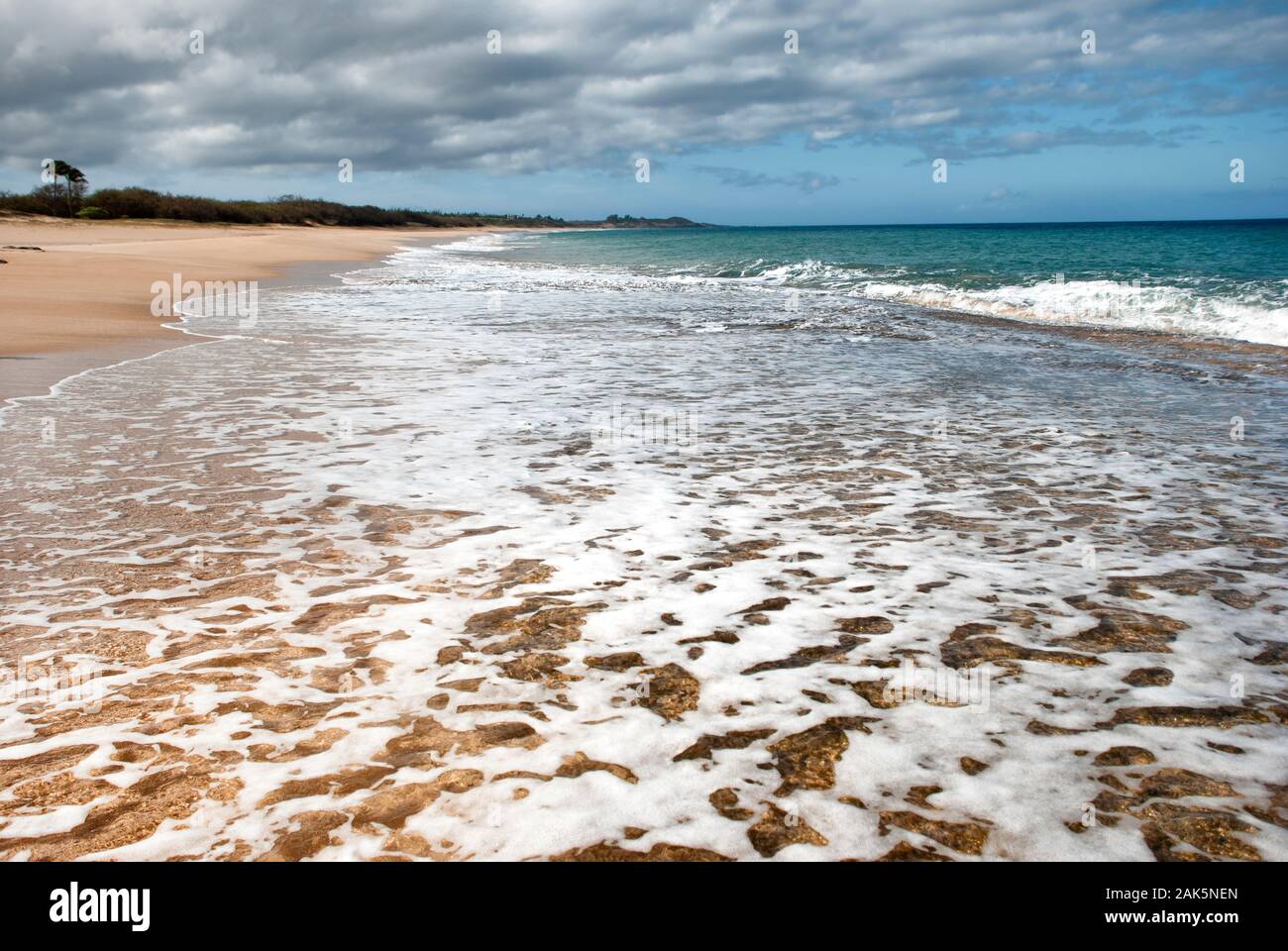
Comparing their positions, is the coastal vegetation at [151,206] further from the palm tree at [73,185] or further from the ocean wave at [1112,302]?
the ocean wave at [1112,302]

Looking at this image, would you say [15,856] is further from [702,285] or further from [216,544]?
[702,285]

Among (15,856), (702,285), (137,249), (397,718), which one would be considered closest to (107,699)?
(15,856)

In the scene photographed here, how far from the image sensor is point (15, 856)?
2.48m

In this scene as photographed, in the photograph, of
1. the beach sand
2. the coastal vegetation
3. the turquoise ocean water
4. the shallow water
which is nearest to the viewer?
the shallow water

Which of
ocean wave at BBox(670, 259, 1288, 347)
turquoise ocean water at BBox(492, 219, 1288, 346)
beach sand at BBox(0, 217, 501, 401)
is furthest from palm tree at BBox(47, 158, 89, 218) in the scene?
ocean wave at BBox(670, 259, 1288, 347)

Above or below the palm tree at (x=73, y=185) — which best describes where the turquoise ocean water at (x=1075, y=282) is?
below

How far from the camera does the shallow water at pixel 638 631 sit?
8.94 feet

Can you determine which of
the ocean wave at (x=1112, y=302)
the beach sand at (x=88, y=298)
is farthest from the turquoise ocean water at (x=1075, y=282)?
the beach sand at (x=88, y=298)

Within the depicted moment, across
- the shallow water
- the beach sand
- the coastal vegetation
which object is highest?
the coastal vegetation

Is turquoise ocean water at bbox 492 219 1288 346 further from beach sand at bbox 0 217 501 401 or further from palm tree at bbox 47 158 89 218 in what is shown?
palm tree at bbox 47 158 89 218

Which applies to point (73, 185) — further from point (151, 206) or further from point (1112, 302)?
point (1112, 302)

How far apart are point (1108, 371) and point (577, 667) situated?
10.8 metres

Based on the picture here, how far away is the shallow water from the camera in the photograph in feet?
8.94

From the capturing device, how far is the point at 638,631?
3963 millimetres
